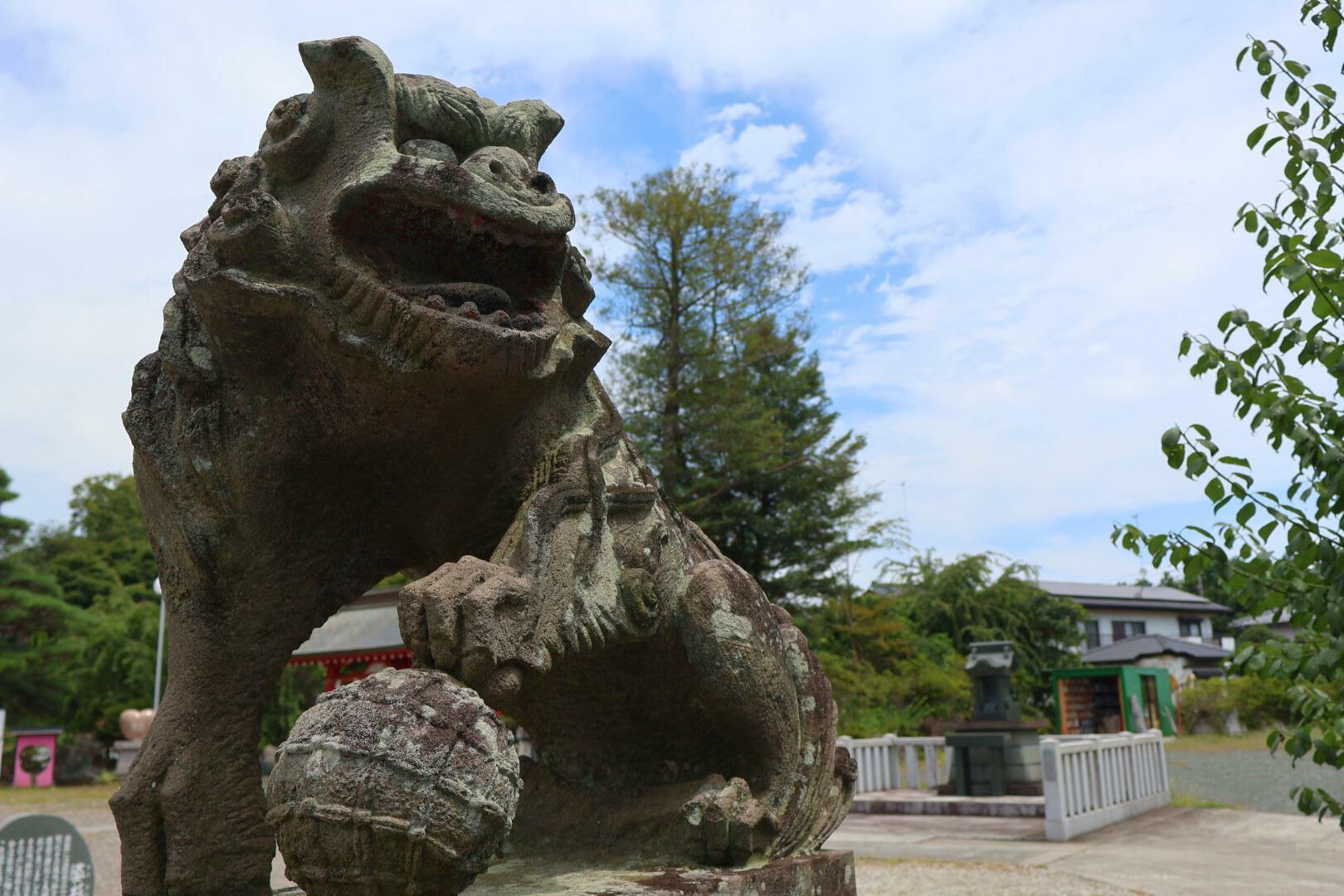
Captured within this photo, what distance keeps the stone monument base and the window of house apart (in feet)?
117

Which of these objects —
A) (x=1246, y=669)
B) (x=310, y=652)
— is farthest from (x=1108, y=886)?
(x=310, y=652)

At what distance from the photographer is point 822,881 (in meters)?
2.11

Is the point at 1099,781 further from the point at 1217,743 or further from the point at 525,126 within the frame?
the point at 1217,743

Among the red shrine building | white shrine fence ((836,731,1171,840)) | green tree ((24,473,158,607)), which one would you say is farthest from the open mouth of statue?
green tree ((24,473,158,607))

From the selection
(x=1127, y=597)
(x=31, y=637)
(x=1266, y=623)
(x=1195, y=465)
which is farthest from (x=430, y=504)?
(x=1127, y=597)

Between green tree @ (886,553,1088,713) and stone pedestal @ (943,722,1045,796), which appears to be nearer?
stone pedestal @ (943,722,1045,796)

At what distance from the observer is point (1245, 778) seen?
13.9 m

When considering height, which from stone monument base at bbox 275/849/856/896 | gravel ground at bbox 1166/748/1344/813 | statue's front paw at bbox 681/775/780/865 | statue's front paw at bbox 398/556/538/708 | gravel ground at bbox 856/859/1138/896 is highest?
statue's front paw at bbox 398/556/538/708

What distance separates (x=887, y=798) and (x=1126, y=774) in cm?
234

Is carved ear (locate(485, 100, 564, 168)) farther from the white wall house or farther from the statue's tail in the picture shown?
the white wall house

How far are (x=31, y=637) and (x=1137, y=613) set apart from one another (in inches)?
1267

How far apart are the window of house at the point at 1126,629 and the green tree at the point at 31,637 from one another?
30.1m

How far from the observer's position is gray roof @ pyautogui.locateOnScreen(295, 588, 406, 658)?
456 inches

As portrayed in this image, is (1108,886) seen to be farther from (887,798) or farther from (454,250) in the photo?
(454,250)
